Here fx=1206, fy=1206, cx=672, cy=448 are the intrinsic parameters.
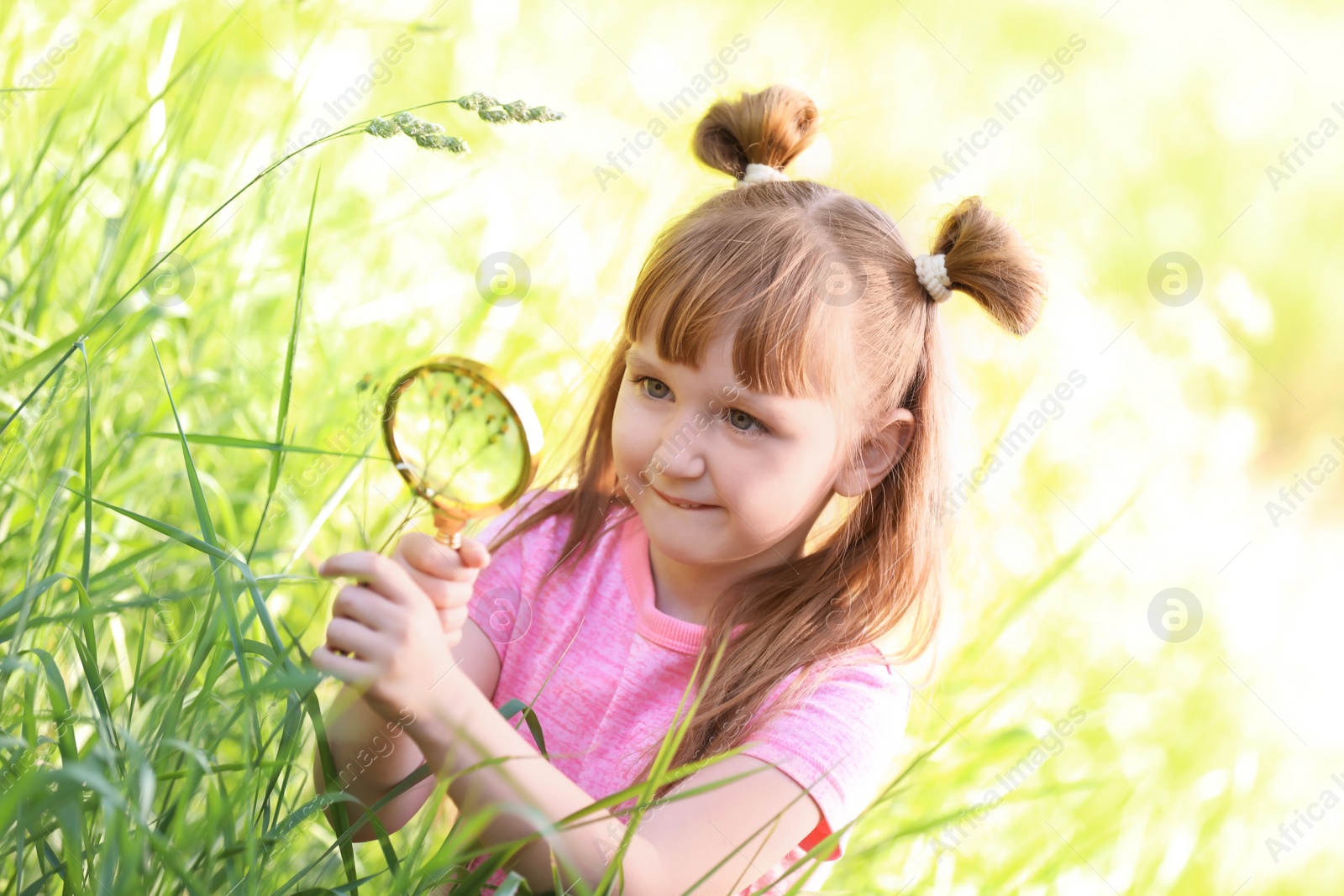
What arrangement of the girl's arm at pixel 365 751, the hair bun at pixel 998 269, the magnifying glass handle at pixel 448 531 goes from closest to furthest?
the magnifying glass handle at pixel 448 531 < the girl's arm at pixel 365 751 < the hair bun at pixel 998 269

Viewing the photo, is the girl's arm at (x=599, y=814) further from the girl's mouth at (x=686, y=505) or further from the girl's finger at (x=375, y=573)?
the girl's mouth at (x=686, y=505)

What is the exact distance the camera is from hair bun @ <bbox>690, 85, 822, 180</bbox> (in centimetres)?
157

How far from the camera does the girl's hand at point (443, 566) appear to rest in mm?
955

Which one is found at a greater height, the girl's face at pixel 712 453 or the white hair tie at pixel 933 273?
the white hair tie at pixel 933 273

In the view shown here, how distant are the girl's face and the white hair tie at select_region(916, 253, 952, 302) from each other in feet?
0.80

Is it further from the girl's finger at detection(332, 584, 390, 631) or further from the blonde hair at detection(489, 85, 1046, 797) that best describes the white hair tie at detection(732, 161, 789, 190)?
the girl's finger at detection(332, 584, 390, 631)

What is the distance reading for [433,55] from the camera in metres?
2.72

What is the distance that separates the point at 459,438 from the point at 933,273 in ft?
2.20

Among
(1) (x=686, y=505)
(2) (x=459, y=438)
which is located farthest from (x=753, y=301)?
(2) (x=459, y=438)

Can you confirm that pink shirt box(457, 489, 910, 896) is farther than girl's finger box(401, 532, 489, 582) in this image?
Yes

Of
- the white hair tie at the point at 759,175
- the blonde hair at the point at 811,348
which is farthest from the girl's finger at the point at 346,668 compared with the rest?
the white hair tie at the point at 759,175

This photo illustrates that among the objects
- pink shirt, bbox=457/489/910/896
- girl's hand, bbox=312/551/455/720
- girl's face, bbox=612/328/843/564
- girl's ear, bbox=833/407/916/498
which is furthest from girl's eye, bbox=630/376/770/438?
girl's hand, bbox=312/551/455/720

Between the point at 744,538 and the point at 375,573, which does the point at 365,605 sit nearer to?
the point at 375,573

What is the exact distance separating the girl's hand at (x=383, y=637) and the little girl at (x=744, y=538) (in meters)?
0.22
